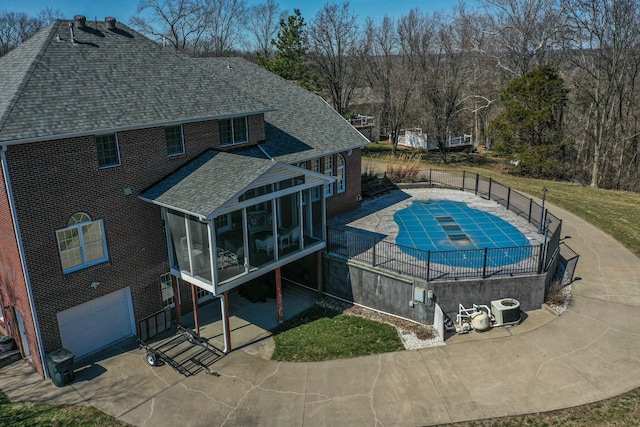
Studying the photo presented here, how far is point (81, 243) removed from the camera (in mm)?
15352

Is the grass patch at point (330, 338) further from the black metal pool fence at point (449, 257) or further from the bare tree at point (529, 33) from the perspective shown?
the bare tree at point (529, 33)

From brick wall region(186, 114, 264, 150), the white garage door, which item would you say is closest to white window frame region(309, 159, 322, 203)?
brick wall region(186, 114, 264, 150)

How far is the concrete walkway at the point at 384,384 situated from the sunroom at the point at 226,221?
2646mm

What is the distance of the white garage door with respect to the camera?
15680mm

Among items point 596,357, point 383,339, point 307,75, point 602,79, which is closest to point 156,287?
point 383,339

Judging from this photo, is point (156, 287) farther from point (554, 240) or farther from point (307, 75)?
point (307, 75)

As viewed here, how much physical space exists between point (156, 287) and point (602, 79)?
41529 millimetres

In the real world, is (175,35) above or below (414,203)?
above

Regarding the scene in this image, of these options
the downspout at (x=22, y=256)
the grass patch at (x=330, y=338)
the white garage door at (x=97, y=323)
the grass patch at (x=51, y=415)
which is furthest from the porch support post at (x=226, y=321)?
the downspout at (x=22, y=256)

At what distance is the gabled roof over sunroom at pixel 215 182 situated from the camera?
48.9 ft

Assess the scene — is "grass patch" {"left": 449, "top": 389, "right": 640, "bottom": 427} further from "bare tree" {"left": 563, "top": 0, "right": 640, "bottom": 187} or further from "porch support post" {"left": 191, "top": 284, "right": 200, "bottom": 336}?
"bare tree" {"left": 563, "top": 0, "right": 640, "bottom": 187}

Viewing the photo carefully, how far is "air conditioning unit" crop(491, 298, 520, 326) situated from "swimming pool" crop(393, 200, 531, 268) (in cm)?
187

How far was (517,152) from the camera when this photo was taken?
4153 cm

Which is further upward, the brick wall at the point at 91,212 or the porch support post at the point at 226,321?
the brick wall at the point at 91,212
